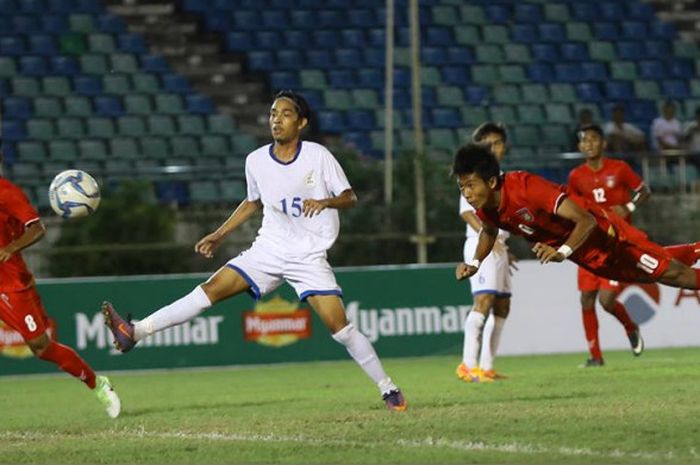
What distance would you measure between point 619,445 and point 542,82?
20.1 meters

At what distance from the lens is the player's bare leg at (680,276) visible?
11.3 meters

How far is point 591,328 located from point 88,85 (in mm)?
12450

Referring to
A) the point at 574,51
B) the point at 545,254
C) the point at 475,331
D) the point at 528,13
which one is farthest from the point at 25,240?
the point at 528,13

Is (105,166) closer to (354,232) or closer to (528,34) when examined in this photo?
(354,232)

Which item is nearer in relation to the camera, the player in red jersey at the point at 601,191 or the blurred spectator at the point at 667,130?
the player in red jersey at the point at 601,191

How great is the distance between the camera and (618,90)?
28484 mm

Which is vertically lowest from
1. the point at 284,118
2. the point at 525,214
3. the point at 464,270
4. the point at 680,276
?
the point at 680,276

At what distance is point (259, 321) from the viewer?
1964 cm

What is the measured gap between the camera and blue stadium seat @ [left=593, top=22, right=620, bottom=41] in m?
29.6

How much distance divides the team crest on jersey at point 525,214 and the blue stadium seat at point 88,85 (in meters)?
16.3

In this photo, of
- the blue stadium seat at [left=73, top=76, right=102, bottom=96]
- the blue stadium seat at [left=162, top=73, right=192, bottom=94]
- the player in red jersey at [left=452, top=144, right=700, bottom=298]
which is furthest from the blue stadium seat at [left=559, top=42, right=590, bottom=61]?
the player in red jersey at [left=452, top=144, right=700, bottom=298]

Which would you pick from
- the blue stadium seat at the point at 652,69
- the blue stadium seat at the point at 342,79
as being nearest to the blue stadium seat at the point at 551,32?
the blue stadium seat at the point at 652,69

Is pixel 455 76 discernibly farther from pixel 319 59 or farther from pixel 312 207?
pixel 312 207

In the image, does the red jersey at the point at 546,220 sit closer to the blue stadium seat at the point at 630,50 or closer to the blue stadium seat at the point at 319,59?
the blue stadium seat at the point at 319,59
